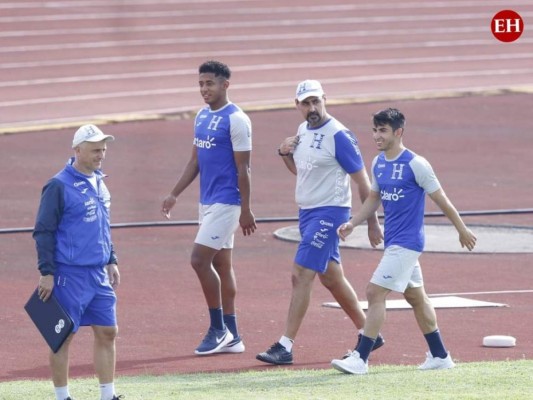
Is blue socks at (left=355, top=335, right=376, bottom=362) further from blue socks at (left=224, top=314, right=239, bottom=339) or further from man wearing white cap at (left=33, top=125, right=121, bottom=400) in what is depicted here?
man wearing white cap at (left=33, top=125, right=121, bottom=400)

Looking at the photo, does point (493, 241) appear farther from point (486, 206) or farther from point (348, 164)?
point (348, 164)

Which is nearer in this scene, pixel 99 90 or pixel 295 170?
pixel 295 170

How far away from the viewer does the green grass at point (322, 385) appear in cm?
→ 970

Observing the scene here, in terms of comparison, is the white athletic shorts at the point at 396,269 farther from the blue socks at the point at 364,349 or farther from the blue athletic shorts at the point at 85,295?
the blue athletic shorts at the point at 85,295

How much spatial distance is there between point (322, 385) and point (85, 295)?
6.08 ft

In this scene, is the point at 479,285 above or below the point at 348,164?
below

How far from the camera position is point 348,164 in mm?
11742

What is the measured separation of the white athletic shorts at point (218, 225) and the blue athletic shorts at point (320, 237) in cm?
79

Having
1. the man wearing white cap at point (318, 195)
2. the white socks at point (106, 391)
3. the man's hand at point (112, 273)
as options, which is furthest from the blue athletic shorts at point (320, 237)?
the white socks at point (106, 391)

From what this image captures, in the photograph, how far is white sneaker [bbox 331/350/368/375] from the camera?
1073 centimetres

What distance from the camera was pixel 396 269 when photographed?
1080 centimetres

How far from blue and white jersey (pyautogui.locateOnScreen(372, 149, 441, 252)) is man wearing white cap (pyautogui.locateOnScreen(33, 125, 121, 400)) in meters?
2.33

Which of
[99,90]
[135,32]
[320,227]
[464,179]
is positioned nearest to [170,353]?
[320,227]

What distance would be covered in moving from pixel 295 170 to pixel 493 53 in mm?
29391
